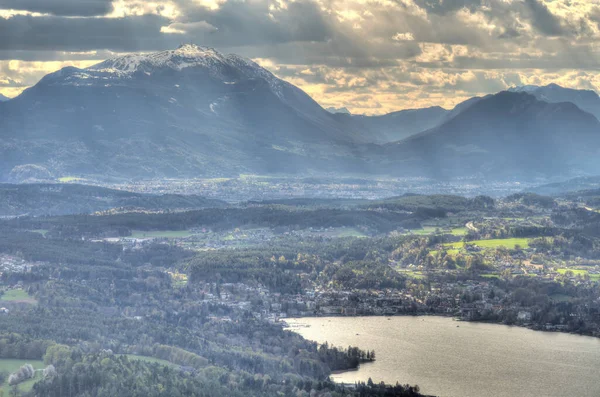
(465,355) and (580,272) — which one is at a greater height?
(580,272)

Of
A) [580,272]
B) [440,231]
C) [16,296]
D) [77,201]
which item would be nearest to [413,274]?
[580,272]

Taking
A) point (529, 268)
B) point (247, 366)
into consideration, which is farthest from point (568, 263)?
point (247, 366)

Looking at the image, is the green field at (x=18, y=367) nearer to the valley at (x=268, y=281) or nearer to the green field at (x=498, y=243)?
the valley at (x=268, y=281)

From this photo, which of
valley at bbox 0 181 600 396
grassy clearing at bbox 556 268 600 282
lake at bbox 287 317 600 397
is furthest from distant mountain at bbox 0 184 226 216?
lake at bbox 287 317 600 397

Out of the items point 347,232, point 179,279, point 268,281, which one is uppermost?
point 347,232

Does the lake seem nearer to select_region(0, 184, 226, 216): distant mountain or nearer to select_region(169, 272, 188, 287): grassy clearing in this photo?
select_region(169, 272, 188, 287): grassy clearing

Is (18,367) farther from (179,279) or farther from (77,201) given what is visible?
(77,201)


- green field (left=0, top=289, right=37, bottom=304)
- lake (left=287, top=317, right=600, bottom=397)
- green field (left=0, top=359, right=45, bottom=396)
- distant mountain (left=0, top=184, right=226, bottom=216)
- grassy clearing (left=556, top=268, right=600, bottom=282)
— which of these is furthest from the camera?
distant mountain (left=0, top=184, right=226, bottom=216)
